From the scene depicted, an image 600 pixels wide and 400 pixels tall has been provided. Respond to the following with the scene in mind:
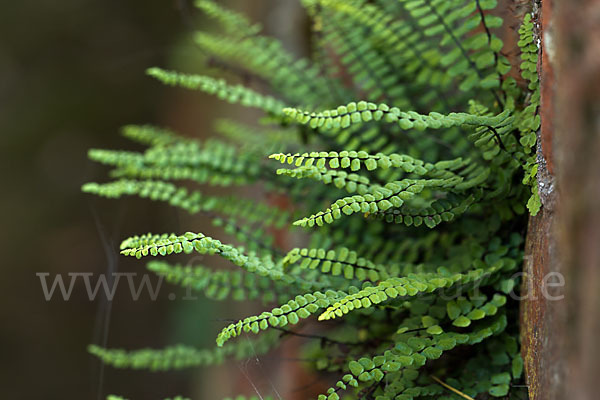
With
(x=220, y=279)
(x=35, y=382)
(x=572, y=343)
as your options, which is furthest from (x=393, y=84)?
(x=35, y=382)

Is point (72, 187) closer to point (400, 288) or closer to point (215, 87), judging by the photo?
point (215, 87)

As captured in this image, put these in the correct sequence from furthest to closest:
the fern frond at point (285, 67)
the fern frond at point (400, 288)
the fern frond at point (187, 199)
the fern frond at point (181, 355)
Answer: the fern frond at point (285, 67) < the fern frond at point (181, 355) < the fern frond at point (187, 199) < the fern frond at point (400, 288)

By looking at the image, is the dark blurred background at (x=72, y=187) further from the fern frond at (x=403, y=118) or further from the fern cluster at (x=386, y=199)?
the fern frond at (x=403, y=118)

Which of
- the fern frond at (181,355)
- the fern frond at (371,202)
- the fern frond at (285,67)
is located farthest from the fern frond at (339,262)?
the fern frond at (285,67)

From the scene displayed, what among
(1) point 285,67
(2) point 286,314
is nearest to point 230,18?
(1) point 285,67

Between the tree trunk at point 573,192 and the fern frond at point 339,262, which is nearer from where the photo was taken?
the tree trunk at point 573,192

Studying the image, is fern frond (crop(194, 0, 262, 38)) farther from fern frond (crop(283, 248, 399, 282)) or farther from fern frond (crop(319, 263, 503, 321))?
fern frond (crop(319, 263, 503, 321))

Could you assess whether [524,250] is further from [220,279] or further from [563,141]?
[220,279]
